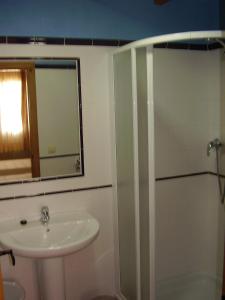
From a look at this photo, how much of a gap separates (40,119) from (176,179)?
1.17 meters

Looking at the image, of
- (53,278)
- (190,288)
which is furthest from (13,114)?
(190,288)

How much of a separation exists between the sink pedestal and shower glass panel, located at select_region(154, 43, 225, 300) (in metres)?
0.89

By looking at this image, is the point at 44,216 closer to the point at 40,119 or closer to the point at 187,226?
the point at 40,119

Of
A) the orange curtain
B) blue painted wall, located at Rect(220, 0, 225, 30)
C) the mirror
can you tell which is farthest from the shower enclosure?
the orange curtain

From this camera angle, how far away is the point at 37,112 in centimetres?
228

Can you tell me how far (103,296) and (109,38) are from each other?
1889 millimetres

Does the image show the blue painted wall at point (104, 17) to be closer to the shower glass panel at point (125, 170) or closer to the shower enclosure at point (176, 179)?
the shower enclosure at point (176, 179)

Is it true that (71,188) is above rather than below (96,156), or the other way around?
below

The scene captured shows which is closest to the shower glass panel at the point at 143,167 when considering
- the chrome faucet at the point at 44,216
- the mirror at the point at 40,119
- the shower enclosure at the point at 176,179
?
the shower enclosure at the point at 176,179

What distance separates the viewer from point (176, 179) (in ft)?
8.91

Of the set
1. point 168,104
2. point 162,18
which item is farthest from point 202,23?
point 168,104

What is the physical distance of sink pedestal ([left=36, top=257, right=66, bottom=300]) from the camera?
2141 mm

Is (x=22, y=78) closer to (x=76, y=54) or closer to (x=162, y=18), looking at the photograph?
(x=76, y=54)

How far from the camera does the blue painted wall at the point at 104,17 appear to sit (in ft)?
7.06
